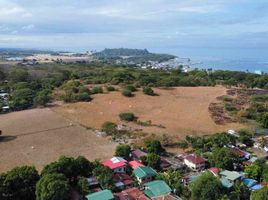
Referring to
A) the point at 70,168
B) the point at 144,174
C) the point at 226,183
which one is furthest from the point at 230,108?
the point at 70,168

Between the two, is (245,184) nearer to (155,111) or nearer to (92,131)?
(92,131)

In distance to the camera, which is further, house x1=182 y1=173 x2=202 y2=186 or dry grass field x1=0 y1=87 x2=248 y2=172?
dry grass field x1=0 y1=87 x2=248 y2=172

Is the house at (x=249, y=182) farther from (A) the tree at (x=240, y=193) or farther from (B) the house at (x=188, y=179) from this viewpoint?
(B) the house at (x=188, y=179)

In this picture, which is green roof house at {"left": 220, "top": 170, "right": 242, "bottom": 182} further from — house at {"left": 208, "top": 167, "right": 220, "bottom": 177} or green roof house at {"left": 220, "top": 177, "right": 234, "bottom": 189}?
house at {"left": 208, "top": 167, "right": 220, "bottom": 177}

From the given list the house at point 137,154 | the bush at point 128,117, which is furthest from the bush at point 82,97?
the house at point 137,154

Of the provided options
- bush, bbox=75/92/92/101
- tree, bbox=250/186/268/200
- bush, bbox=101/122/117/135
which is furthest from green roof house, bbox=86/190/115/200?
bush, bbox=75/92/92/101

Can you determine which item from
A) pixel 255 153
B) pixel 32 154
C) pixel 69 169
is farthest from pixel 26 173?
pixel 255 153

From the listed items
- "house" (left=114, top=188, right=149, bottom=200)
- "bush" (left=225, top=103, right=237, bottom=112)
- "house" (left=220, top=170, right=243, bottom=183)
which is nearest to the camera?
"house" (left=114, top=188, right=149, bottom=200)
